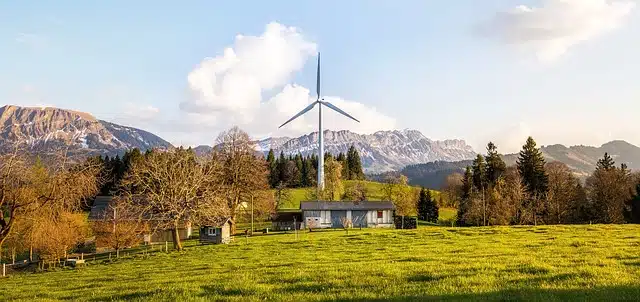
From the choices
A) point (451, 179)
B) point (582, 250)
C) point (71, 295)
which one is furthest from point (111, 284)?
point (451, 179)

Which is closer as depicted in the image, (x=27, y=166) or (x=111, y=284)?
(x=111, y=284)

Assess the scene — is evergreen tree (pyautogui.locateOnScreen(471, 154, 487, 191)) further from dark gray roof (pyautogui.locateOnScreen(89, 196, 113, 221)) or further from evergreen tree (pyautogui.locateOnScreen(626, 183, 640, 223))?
dark gray roof (pyautogui.locateOnScreen(89, 196, 113, 221))

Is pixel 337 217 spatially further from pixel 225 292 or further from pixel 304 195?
pixel 225 292

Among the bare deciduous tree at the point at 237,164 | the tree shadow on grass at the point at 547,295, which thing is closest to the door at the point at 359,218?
the bare deciduous tree at the point at 237,164

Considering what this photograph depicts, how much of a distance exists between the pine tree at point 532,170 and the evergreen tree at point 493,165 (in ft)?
20.2

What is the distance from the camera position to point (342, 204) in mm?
93438

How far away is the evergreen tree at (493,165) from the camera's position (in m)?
104

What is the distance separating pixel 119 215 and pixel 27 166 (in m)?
33.1

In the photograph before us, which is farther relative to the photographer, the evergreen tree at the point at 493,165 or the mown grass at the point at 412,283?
the evergreen tree at the point at 493,165

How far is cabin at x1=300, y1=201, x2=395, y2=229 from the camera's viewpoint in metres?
91.2

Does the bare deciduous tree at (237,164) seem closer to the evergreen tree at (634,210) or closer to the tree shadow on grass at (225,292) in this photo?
the tree shadow on grass at (225,292)

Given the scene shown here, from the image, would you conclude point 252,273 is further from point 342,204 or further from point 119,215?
point 342,204

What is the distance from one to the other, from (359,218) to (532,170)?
115 ft

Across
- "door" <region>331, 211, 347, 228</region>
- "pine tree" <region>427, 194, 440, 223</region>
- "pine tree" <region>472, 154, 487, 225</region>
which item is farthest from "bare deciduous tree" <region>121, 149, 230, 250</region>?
"pine tree" <region>427, 194, 440, 223</region>
